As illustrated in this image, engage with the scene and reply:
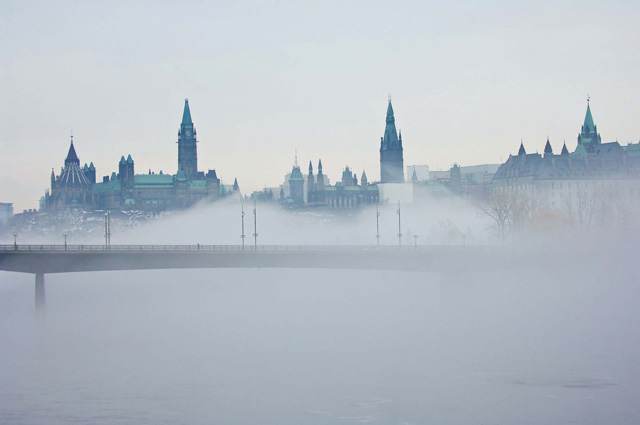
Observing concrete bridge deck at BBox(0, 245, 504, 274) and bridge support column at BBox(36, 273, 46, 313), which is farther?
bridge support column at BBox(36, 273, 46, 313)

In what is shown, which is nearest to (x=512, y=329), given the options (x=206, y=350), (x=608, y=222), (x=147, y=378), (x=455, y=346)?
(x=455, y=346)

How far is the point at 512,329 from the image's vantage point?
81.7m

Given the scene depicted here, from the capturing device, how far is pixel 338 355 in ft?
239

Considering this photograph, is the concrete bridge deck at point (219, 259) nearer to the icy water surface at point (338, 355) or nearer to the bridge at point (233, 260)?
the bridge at point (233, 260)

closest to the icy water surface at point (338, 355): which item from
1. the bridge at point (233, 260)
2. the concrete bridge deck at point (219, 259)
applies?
the bridge at point (233, 260)

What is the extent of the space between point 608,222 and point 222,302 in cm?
6544

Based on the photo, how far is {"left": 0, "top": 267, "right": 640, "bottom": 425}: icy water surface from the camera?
58.3 meters

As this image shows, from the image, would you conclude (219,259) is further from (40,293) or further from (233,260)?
(40,293)

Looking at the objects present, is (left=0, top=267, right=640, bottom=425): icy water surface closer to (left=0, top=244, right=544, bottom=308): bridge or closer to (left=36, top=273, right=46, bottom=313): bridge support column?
(left=36, top=273, right=46, bottom=313): bridge support column

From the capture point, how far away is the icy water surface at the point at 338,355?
191ft

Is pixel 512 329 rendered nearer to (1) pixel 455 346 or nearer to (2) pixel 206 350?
(1) pixel 455 346

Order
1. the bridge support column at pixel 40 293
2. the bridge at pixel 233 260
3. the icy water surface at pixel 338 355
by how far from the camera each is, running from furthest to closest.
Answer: the bridge support column at pixel 40 293 < the bridge at pixel 233 260 < the icy water surface at pixel 338 355

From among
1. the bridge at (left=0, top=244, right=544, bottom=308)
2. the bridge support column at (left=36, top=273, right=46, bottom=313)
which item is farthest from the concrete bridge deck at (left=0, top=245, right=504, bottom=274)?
the bridge support column at (left=36, top=273, right=46, bottom=313)

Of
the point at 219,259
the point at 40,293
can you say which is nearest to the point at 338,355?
the point at 219,259
